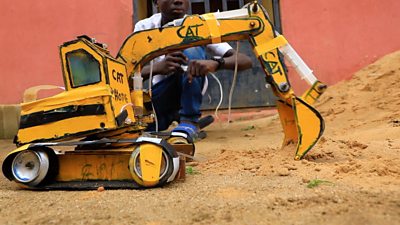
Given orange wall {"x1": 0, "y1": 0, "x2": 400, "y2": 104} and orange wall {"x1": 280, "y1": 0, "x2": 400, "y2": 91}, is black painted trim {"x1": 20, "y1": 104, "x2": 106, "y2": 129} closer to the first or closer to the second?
orange wall {"x1": 0, "y1": 0, "x2": 400, "y2": 104}

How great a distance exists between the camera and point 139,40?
2197 millimetres

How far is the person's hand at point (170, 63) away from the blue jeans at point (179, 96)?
1.66 ft

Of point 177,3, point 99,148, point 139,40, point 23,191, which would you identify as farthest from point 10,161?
point 177,3

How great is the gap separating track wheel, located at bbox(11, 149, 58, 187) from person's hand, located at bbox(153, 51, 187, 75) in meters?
0.95

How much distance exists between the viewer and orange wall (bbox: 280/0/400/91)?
509 cm

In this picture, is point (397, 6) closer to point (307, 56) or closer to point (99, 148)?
point (307, 56)

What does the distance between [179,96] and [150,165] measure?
1690mm

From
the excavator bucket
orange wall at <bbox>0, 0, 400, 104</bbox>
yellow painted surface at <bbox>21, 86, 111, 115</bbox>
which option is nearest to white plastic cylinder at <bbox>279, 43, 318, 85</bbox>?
the excavator bucket

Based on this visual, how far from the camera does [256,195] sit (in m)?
1.57

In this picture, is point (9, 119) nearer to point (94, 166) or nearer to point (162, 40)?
point (162, 40)

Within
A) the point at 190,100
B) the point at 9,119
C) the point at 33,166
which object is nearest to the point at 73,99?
the point at 33,166

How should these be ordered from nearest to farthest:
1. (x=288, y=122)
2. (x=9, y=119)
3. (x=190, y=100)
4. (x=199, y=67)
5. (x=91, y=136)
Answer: (x=91, y=136)
(x=288, y=122)
(x=199, y=67)
(x=190, y=100)
(x=9, y=119)

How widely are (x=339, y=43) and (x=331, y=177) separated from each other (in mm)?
3656

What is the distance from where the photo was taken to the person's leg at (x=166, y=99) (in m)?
3.29
